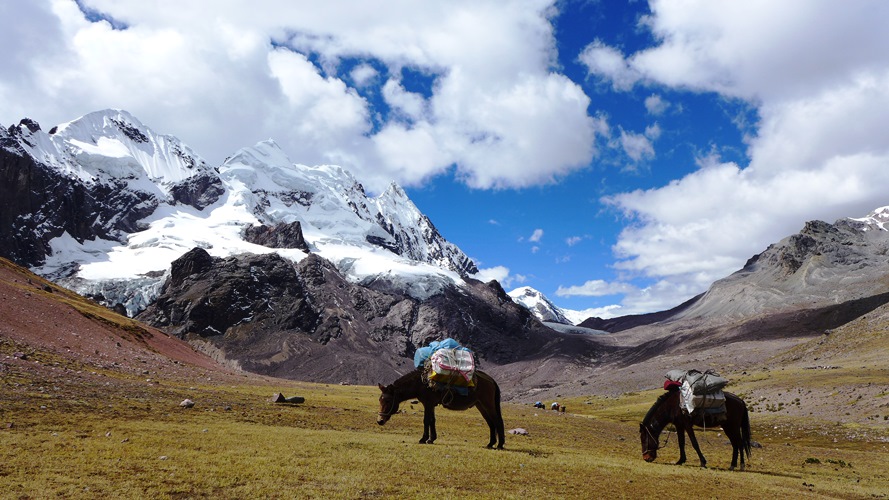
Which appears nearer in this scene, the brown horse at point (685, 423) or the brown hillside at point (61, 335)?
the brown horse at point (685, 423)

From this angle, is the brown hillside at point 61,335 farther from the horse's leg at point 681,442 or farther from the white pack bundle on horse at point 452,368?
the horse's leg at point 681,442

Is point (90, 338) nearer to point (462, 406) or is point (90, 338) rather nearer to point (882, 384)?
point (462, 406)

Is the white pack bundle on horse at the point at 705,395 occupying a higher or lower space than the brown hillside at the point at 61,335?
lower

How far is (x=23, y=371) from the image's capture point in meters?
38.0

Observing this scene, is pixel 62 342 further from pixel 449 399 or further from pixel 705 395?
pixel 705 395

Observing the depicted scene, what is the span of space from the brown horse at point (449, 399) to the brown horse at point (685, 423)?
315 inches

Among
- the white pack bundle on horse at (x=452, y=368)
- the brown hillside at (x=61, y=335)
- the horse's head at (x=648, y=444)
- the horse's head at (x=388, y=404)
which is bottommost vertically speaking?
the horse's head at (x=648, y=444)

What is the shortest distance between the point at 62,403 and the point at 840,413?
7662 centimetres

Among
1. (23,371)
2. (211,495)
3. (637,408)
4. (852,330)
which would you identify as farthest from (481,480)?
(852,330)

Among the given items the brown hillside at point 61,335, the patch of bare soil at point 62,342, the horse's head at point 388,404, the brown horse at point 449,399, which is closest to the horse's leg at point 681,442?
the brown horse at point 449,399

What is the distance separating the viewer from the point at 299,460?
70.2ft

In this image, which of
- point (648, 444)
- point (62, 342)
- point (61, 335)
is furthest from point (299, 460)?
point (61, 335)

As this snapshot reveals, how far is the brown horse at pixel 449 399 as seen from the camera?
2972 cm

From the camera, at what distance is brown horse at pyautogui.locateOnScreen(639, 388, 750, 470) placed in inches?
1124
